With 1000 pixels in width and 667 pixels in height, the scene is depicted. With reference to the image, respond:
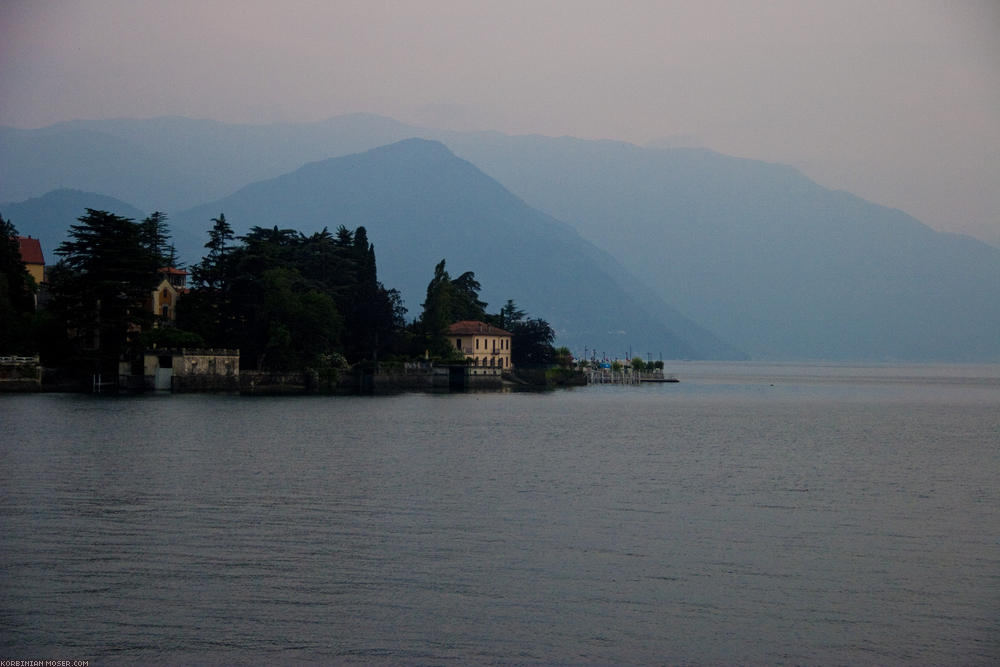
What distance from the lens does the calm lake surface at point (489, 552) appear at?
48.3ft

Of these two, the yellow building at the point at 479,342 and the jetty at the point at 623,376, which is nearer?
the yellow building at the point at 479,342

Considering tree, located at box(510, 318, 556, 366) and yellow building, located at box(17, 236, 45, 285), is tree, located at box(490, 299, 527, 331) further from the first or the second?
yellow building, located at box(17, 236, 45, 285)

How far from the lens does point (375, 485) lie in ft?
98.0

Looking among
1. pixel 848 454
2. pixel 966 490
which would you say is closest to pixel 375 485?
pixel 966 490

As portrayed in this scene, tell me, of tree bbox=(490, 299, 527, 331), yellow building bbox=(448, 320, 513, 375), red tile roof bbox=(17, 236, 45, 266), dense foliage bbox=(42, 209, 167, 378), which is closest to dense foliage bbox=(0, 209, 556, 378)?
dense foliage bbox=(42, 209, 167, 378)

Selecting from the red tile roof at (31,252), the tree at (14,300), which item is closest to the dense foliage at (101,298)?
the tree at (14,300)

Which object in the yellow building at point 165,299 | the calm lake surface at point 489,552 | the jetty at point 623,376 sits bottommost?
the calm lake surface at point 489,552

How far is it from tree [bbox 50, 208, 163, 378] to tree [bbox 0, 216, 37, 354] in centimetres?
329

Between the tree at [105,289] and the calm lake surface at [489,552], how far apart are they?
113 ft

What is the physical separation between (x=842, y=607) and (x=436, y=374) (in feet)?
277

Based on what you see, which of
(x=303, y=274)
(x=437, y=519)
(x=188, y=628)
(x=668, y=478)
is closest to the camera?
(x=188, y=628)

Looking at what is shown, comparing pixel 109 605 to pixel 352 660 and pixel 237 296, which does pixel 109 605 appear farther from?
pixel 237 296

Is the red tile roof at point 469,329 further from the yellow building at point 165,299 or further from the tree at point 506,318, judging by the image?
the yellow building at point 165,299

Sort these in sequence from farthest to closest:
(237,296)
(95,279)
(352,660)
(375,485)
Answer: (237,296), (95,279), (375,485), (352,660)
